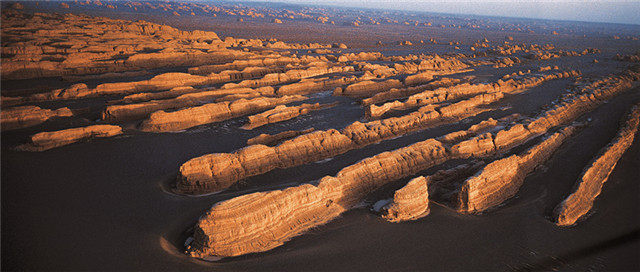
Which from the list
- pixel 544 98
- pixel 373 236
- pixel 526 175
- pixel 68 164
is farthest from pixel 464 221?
pixel 544 98

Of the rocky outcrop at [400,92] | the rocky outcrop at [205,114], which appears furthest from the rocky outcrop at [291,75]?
the rocky outcrop at [400,92]

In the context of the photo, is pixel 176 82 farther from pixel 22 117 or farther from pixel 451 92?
pixel 451 92

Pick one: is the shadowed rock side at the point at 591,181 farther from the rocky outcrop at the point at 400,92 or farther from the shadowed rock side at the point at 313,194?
the rocky outcrop at the point at 400,92

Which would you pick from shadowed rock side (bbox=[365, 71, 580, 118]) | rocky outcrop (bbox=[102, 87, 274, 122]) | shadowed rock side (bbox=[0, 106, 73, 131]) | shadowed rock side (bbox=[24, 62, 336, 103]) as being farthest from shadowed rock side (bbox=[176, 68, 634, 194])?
shadowed rock side (bbox=[24, 62, 336, 103])

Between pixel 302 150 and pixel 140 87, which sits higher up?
pixel 302 150

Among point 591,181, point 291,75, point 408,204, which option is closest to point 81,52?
point 291,75

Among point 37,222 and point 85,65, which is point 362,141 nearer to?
point 37,222

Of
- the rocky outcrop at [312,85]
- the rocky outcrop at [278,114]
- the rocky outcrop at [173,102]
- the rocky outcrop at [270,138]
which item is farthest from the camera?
the rocky outcrop at [312,85]
